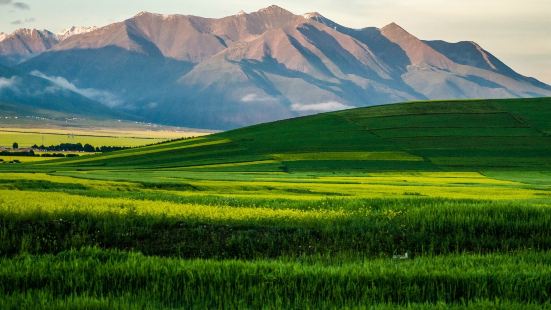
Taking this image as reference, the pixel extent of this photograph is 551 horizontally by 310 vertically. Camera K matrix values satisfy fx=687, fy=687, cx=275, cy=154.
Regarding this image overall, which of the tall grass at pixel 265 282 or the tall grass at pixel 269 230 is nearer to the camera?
the tall grass at pixel 265 282

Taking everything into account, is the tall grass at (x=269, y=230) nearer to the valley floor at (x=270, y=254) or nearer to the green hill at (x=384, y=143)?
the valley floor at (x=270, y=254)

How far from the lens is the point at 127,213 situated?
2998 cm

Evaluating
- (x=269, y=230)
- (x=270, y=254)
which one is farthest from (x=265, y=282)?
(x=269, y=230)

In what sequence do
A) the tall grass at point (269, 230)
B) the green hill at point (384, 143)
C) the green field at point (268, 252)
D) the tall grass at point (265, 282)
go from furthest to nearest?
the green hill at point (384, 143), the tall grass at point (269, 230), the green field at point (268, 252), the tall grass at point (265, 282)

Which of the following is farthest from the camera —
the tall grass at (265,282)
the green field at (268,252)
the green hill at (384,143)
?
the green hill at (384,143)

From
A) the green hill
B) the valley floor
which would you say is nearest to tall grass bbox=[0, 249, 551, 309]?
the valley floor

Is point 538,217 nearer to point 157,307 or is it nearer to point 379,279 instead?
point 379,279

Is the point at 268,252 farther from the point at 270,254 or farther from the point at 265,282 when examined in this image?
the point at 265,282

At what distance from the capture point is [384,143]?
126 m

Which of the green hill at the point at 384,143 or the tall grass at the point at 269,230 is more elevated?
the green hill at the point at 384,143

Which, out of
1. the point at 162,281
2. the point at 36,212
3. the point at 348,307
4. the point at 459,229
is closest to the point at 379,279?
the point at 348,307

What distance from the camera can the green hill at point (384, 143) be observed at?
108500 millimetres

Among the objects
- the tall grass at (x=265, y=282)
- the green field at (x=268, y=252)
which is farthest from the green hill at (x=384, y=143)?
the tall grass at (x=265, y=282)

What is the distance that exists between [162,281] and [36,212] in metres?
12.5
